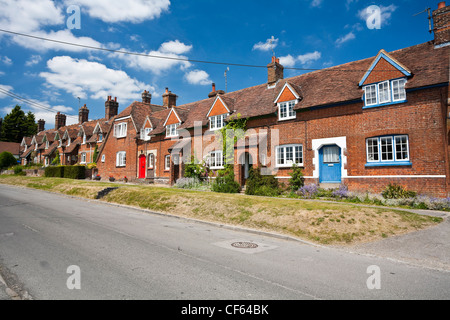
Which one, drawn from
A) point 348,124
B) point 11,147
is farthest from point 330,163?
point 11,147

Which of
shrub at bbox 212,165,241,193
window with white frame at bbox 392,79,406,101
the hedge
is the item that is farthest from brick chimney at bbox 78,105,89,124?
window with white frame at bbox 392,79,406,101

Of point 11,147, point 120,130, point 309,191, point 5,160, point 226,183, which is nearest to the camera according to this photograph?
point 309,191

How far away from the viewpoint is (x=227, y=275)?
5500 millimetres

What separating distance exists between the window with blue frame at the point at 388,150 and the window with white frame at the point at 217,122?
11.9 meters

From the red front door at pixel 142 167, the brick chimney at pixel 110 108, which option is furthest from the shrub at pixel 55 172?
the red front door at pixel 142 167

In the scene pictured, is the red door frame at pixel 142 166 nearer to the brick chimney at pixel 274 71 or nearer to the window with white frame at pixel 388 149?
the brick chimney at pixel 274 71

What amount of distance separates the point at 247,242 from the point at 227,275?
3140 millimetres

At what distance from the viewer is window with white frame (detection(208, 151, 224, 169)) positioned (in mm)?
24328

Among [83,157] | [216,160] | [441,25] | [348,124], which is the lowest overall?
[216,160]

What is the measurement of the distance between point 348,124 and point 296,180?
15.7 feet

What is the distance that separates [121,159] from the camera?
35.0m

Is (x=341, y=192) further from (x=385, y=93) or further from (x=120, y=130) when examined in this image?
(x=120, y=130)

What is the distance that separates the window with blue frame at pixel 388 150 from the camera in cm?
1528
